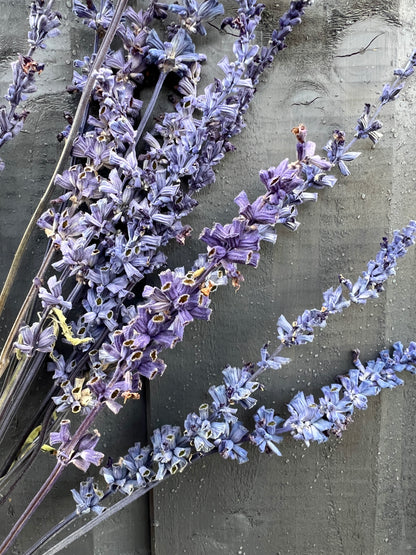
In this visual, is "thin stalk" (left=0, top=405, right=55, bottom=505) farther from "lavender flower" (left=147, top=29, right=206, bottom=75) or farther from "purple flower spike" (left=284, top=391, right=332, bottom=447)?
"lavender flower" (left=147, top=29, right=206, bottom=75)

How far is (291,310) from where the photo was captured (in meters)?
1.07

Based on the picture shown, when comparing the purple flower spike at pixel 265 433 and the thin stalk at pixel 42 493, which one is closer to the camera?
the thin stalk at pixel 42 493

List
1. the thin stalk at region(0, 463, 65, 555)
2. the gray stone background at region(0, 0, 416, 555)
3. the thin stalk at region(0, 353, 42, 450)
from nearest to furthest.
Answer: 1. the thin stalk at region(0, 463, 65, 555)
2. the thin stalk at region(0, 353, 42, 450)
3. the gray stone background at region(0, 0, 416, 555)

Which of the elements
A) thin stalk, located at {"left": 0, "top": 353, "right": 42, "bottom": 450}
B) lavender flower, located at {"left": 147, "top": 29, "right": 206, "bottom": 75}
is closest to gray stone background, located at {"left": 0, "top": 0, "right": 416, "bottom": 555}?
lavender flower, located at {"left": 147, "top": 29, "right": 206, "bottom": 75}

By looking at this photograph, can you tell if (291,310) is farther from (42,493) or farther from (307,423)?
(42,493)

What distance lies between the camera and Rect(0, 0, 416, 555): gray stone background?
1023mm

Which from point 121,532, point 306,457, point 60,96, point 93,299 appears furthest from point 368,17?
point 121,532

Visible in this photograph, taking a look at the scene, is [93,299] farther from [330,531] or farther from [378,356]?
[330,531]

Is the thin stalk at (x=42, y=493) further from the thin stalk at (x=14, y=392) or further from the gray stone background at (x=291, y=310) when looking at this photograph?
the gray stone background at (x=291, y=310)

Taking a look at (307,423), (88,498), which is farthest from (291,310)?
(88,498)

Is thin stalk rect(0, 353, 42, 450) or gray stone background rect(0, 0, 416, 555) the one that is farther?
gray stone background rect(0, 0, 416, 555)

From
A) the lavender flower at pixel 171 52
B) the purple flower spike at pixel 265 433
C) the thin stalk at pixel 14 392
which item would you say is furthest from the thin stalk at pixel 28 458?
the lavender flower at pixel 171 52

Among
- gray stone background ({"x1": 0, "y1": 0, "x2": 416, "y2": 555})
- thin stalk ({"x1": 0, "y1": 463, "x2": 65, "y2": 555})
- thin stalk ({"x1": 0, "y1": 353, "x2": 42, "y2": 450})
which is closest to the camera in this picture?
thin stalk ({"x1": 0, "y1": 463, "x2": 65, "y2": 555})

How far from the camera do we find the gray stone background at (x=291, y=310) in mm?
1023
